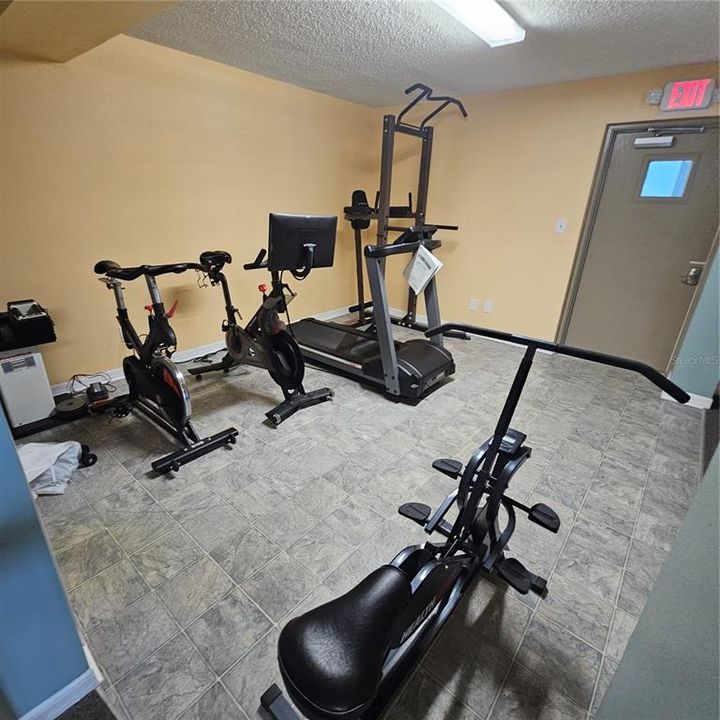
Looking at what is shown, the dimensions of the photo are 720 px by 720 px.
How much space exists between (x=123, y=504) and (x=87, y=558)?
1.01 feet

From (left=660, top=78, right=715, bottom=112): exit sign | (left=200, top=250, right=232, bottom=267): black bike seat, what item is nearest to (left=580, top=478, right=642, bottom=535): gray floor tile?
(left=200, top=250, right=232, bottom=267): black bike seat

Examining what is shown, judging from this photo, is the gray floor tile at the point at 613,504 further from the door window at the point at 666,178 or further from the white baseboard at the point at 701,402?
the door window at the point at 666,178

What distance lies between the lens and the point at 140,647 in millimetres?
1291

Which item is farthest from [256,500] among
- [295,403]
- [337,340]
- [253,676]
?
[337,340]

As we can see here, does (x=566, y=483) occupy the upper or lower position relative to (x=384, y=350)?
lower

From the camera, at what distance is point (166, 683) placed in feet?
3.94

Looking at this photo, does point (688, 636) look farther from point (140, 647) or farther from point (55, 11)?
point (55, 11)

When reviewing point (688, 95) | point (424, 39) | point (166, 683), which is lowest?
point (166, 683)

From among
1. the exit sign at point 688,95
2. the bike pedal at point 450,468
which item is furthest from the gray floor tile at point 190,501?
the exit sign at point 688,95

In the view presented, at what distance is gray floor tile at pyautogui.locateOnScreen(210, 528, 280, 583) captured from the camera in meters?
1.57

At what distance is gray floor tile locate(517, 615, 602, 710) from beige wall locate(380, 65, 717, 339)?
321 centimetres

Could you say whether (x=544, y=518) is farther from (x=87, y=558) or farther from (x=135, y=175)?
(x=135, y=175)

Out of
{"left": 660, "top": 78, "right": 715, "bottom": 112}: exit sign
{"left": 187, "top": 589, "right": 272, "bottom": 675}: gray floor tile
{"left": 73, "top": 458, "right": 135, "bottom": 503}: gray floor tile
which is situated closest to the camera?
{"left": 187, "top": 589, "right": 272, "bottom": 675}: gray floor tile

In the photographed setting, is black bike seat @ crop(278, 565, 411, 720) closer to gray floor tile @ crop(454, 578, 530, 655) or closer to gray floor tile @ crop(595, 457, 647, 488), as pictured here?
gray floor tile @ crop(454, 578, 530, 655)
